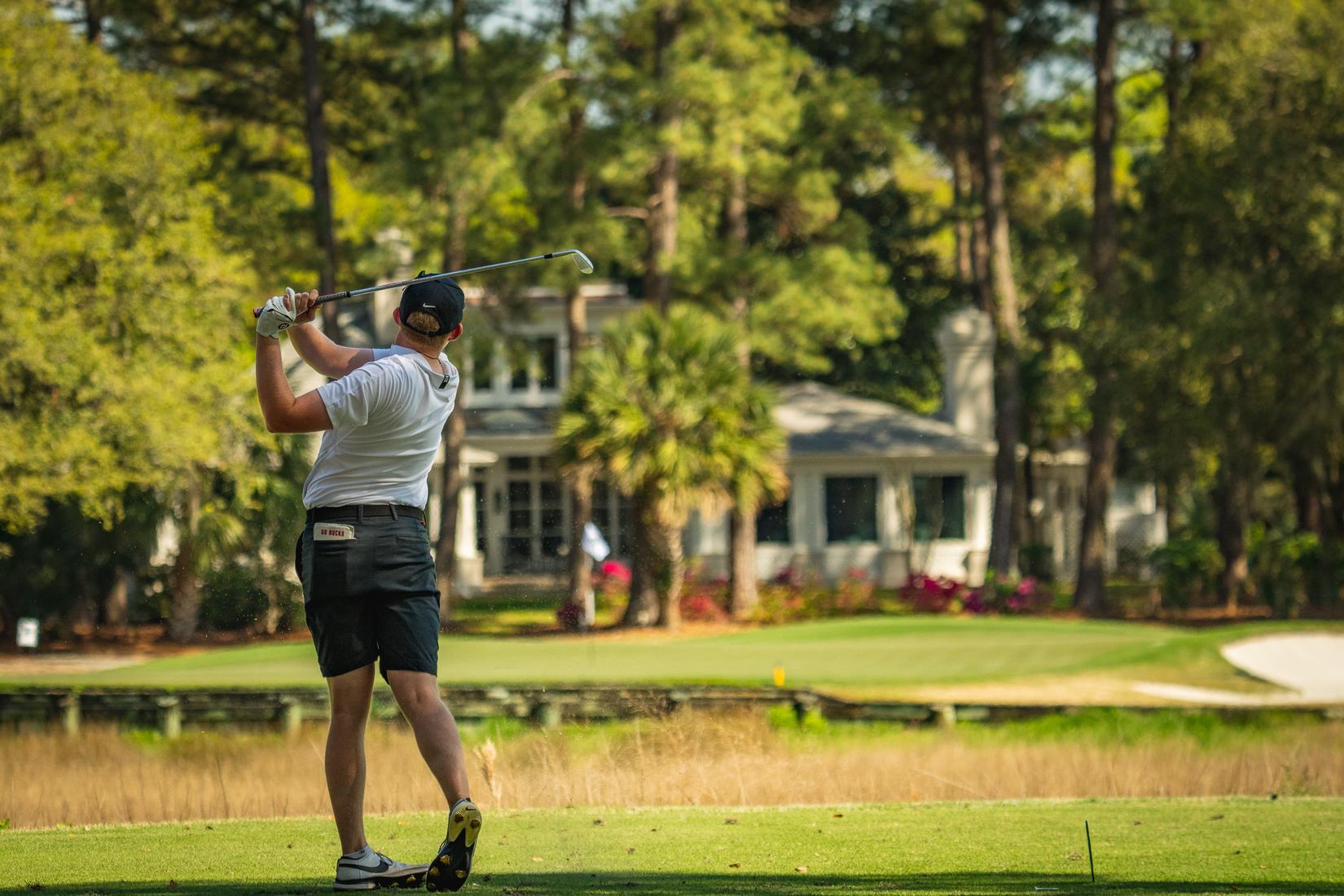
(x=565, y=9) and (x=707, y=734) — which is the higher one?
(x=565, y=9)

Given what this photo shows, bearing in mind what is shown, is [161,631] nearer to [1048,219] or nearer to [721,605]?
[721,605]

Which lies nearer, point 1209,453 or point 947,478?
point 1209,453

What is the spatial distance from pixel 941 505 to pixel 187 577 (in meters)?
15.7

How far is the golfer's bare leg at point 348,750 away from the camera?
4.82 m

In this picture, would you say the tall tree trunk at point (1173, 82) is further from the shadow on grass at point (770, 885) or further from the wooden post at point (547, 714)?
the shadow on grass at point (770, 885)

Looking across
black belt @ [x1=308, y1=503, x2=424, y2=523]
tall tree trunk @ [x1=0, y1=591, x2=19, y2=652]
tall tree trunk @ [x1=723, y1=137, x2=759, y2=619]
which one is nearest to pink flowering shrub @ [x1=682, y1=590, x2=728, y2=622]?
tall tree trunk @ [x1=723, y1=137, x2=759, y2=619]

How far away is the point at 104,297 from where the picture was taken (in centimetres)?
2208

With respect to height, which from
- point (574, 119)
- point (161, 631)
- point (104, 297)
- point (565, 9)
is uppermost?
point (565, 9)

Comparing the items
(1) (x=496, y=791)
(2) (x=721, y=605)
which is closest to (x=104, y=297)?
(2) (x=721, y=605)

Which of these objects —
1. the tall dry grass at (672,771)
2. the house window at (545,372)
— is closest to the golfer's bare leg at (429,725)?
the tall dry grass at (672,771)

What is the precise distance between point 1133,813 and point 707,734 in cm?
434

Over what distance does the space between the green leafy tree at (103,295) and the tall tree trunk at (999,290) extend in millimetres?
13475

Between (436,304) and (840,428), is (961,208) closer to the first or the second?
(840,428)

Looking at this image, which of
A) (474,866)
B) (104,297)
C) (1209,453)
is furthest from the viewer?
(1209,453)
